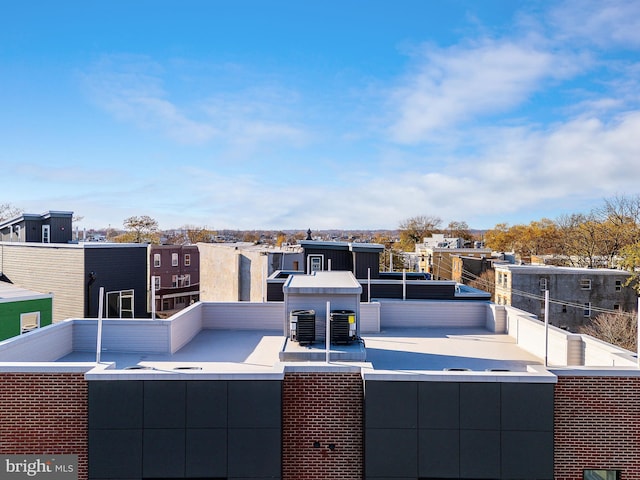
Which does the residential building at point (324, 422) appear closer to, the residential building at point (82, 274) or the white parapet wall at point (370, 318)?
the white parapet wall at point (370, 318)

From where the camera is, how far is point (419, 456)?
30.9 feet

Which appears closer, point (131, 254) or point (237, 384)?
point (237, 384)

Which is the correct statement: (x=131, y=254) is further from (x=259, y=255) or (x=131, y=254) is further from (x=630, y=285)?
(x=630, y=285)

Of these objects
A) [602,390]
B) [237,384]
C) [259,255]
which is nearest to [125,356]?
[237,384]

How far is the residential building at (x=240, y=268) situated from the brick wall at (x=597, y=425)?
27.2 metres

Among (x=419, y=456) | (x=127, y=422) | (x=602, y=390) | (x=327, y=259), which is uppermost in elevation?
(x=327, y=259)

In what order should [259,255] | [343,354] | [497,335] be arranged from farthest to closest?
[259,255], [497,335], [343,354]

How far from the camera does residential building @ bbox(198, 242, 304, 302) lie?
39138 millimetres

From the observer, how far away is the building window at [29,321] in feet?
67.9

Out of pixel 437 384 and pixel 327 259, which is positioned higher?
pixel 327 259

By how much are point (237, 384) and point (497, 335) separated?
10.6 meters

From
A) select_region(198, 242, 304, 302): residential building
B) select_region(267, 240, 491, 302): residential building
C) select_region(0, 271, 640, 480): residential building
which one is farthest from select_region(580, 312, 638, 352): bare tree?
select_region(0, 271, 640, 480): residential building

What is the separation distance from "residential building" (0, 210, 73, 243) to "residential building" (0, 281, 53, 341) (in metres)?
8.14

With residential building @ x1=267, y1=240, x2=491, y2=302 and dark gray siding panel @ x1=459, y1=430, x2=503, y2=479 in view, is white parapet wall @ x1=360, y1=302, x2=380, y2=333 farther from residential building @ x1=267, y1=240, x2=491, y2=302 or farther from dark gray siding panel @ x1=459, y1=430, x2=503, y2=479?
dark gray siding panel @ x1=459, y1=430, x2=503, y2=479
